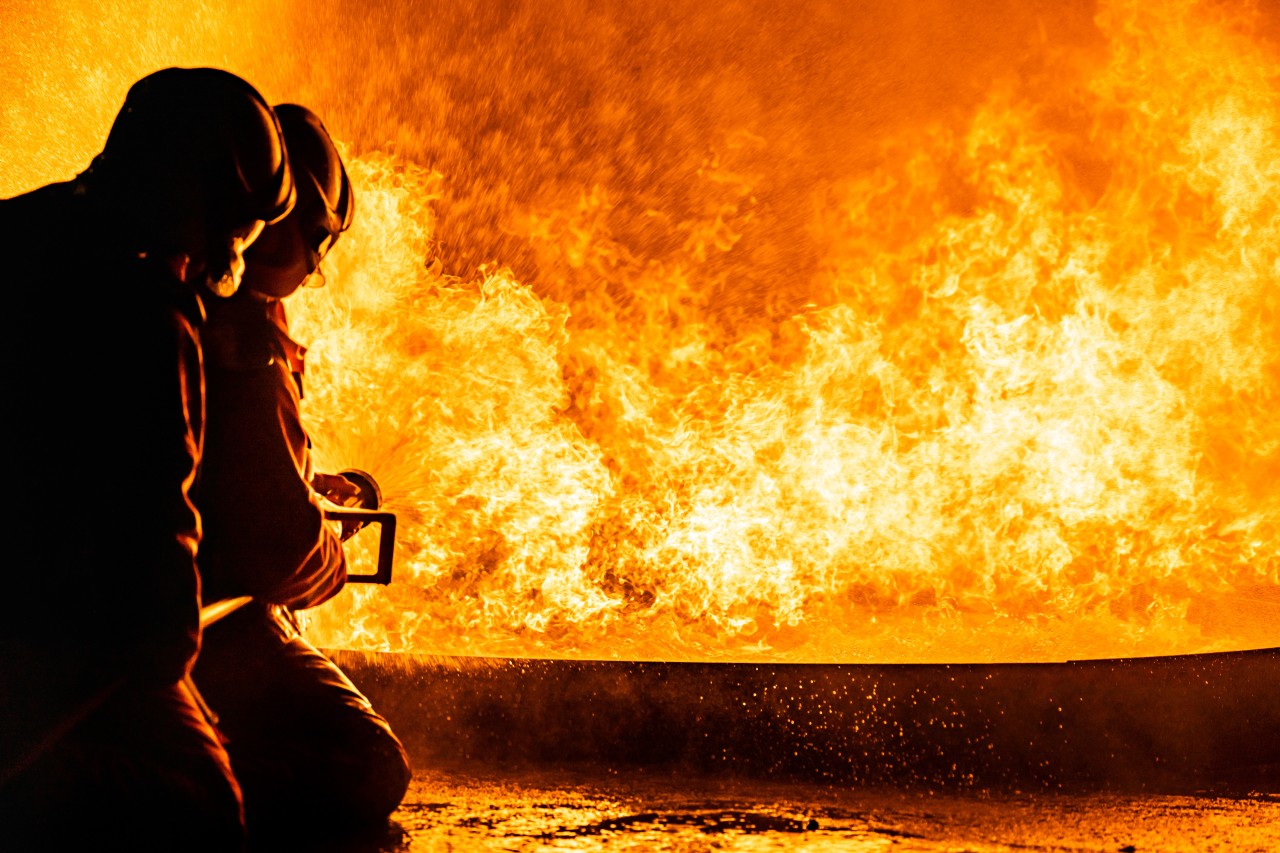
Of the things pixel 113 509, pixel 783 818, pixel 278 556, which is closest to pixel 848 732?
pixel 783 818

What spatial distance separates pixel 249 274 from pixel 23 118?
3.75 meters

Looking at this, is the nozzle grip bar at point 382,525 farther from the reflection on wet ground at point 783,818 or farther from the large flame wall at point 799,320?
the large flame wall at point 799,320

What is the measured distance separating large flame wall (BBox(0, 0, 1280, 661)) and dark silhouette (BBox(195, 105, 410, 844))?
355cm

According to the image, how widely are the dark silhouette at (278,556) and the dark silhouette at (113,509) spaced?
1.45ft

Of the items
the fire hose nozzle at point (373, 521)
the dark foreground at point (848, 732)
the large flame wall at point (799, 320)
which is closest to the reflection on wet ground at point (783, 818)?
the dark foreground at point (848, 732)

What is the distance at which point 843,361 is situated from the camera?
8.02 m

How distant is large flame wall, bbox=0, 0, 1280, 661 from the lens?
6801mm

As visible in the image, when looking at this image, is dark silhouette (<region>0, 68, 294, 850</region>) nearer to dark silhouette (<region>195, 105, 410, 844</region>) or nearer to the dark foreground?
dark silhouette (<region>195, 105, 410, 844</region>)

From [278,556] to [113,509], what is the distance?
0.60m

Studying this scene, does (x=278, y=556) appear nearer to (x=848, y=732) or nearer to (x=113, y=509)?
(x=113, y=509)

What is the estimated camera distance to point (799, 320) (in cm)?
834

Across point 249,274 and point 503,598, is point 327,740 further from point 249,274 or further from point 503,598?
point 503,598

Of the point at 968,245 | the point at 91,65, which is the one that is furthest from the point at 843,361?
the point at 91,65

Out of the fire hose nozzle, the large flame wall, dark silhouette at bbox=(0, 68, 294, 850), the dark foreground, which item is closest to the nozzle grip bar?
the fire hose nozzle
